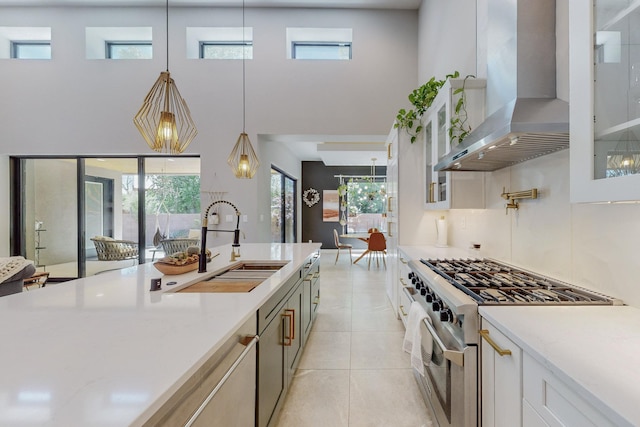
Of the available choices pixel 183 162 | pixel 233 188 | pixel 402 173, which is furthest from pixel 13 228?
pixel 402 173

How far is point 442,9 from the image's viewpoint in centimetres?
344

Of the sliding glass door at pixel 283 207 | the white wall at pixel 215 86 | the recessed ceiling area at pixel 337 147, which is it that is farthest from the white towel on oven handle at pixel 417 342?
the sliding glass door at pixel 283 207

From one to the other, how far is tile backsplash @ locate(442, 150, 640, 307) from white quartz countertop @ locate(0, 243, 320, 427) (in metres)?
1.58

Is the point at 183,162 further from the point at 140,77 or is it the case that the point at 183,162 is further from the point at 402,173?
the point at 402,173

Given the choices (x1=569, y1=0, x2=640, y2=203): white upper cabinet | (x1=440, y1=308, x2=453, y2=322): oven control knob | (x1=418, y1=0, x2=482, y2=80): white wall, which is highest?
(x1=418, y1=0, x2=482, y2=80): white wall

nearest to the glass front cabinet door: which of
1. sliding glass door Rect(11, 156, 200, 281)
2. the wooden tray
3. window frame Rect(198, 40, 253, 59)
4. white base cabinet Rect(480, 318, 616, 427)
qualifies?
white base cabinet Rect(480, 318, 616, 427)

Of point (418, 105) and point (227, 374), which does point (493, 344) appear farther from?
point (418, 105)

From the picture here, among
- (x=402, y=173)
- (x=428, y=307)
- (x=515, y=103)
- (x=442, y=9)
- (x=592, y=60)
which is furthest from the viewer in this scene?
(x=442, y=9)

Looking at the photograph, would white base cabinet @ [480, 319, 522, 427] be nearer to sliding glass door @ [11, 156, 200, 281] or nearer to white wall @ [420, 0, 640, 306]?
white wall @ [420, 0, 640, 306]

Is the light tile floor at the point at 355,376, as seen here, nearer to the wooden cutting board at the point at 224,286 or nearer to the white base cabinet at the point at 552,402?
the wooden cutting board at the point at 224,286

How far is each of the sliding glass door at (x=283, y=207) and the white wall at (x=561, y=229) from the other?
14.6 ft

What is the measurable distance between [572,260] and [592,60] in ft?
3.42

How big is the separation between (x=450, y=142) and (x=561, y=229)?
1011mm

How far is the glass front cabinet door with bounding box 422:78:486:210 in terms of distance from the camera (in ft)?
7.39
